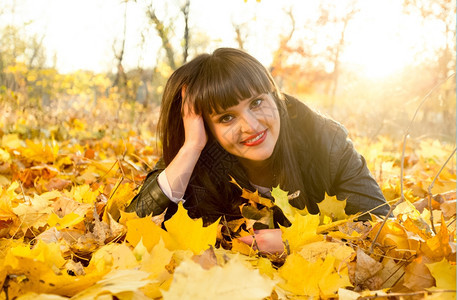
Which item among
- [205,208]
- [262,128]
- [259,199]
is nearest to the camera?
[259,199]

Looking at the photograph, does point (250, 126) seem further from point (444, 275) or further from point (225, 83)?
point (444, 275)

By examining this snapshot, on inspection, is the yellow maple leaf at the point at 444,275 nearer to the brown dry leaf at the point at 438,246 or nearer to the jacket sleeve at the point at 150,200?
the brown dry leaf at the point at 438,246

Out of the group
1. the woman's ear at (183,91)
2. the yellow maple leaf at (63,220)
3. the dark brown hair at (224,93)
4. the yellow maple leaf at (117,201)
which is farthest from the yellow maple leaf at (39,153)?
the yellow maple leaf at (63,220)

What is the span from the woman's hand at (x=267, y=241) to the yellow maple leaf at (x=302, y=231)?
0.50 feet

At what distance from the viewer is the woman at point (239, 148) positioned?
5.22 ft

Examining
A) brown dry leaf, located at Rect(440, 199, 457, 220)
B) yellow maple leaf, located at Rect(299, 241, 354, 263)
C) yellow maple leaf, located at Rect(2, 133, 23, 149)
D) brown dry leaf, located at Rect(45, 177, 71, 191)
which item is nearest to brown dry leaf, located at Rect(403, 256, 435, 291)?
yellow maple leaf, located at Rect(299, 241, 354, 263)

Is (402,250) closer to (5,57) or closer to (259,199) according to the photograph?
(259,199)

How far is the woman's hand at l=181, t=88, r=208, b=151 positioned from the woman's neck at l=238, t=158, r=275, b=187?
32 cm

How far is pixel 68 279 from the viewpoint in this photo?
624 millimetres

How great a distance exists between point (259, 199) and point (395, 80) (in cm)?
1468

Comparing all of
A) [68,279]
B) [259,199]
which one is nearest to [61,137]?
[259,199]

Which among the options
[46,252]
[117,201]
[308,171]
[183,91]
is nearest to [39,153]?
[183,91]

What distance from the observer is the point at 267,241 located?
1.07m

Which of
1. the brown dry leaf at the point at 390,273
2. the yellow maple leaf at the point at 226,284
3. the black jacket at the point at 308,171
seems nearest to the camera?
the yellow maple leaf at the point at 226,284
